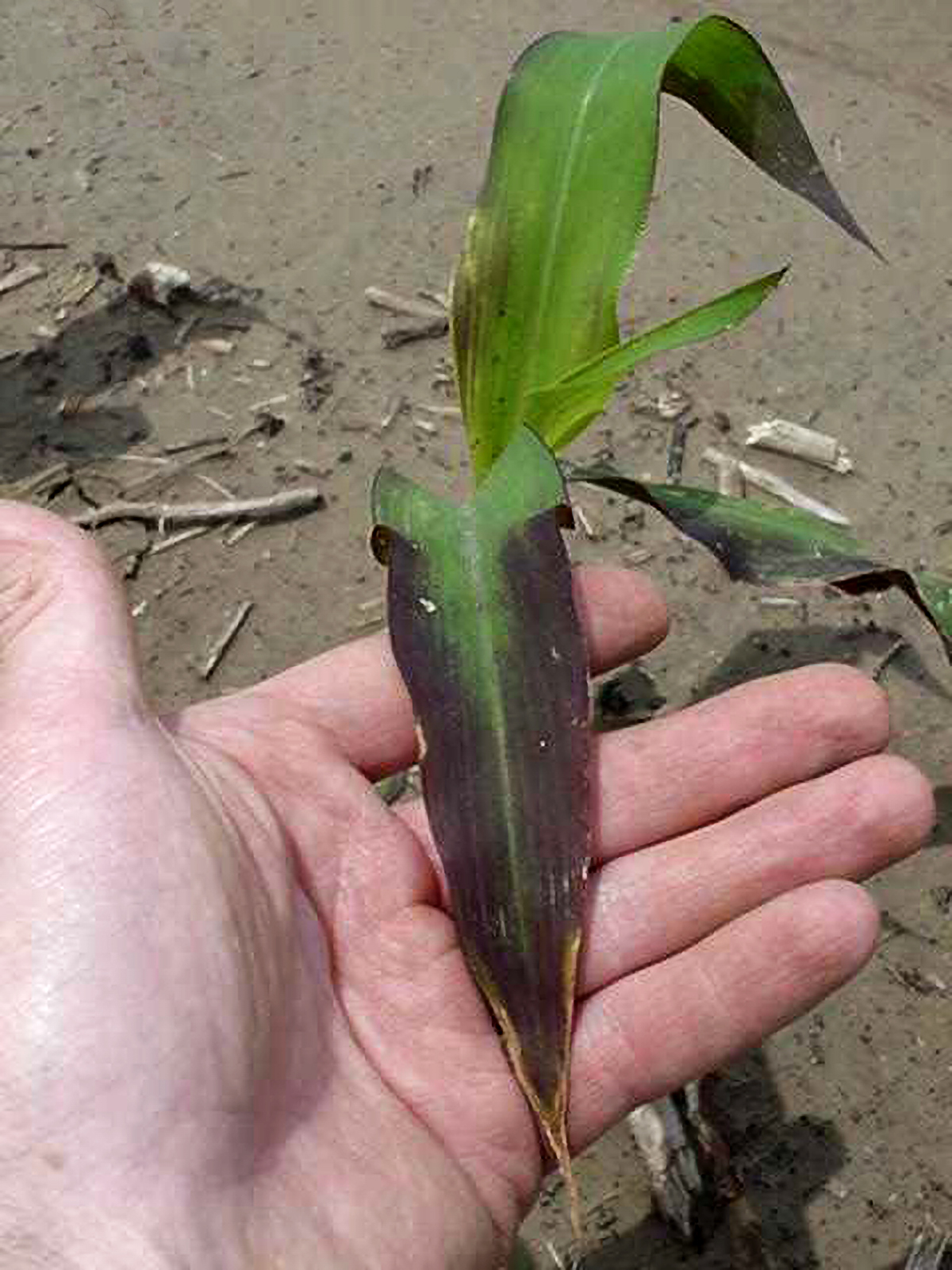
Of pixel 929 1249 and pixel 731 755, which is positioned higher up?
pixel 731 755

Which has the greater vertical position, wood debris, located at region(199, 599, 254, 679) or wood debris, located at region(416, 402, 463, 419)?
wood debris, located at region(416, 402, 463, 419)

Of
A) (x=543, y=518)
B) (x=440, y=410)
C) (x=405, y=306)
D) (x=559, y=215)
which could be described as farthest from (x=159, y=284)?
(x=543, y=518)

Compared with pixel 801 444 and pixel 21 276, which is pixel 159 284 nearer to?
pixel 21 276

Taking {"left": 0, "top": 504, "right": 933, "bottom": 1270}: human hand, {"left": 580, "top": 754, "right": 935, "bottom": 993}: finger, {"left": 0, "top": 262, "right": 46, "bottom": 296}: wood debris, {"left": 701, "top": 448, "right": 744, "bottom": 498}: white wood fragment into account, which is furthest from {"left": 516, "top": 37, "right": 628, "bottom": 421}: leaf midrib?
{"left": 0, "top": 262, "right": 46, "bottom": 296}: wood debris

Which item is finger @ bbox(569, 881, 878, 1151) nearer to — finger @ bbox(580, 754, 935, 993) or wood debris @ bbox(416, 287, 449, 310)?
finger @ bbox(580, 754, 935, 993)

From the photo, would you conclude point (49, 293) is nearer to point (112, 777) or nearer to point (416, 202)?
point (416, 202)

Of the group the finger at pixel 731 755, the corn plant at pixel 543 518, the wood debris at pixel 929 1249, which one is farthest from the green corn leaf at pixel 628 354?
the wood debris at pixel 929 1249
